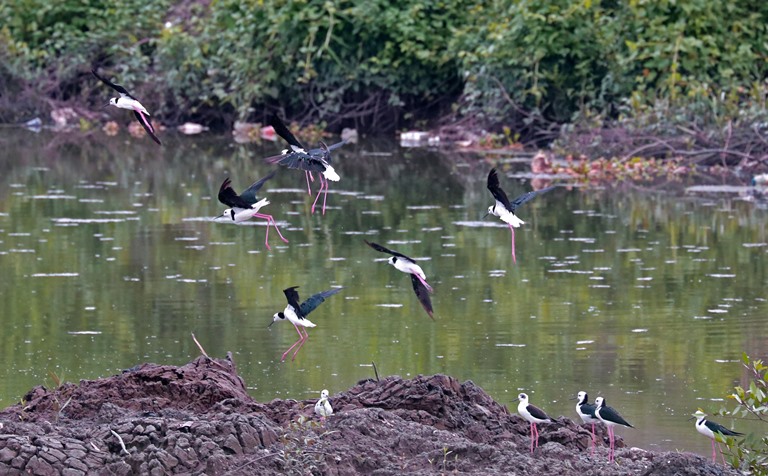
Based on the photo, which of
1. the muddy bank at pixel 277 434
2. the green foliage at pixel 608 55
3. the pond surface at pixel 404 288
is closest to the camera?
the muddy bank at pixel 277 434

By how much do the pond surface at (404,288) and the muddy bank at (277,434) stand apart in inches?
40.6

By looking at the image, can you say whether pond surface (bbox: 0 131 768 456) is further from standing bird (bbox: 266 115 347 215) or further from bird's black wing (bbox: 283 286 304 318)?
standing bird (bbox: 266 115 347 215)

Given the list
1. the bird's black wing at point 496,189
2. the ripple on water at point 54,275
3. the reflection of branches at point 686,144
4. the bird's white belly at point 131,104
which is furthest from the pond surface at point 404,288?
the bird's white belly at point 131,104

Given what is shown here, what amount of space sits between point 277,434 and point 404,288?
6128 mm

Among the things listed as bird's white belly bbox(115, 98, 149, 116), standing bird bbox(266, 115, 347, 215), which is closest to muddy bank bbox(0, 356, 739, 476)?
standing bird bbox(266, 115, 347, 215)

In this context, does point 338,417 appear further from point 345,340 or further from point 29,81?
point 29,81

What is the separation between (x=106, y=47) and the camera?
92.5ft

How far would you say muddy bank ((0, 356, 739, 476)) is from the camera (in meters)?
5.65

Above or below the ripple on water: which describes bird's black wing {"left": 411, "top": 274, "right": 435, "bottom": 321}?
above

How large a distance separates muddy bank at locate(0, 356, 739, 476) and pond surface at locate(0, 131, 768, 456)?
103 cm

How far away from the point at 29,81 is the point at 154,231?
1355cm

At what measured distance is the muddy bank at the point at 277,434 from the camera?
565 centimetres

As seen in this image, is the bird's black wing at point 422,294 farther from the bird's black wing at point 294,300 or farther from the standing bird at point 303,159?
the standing bird at point 303,159

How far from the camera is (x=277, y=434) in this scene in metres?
5.95
